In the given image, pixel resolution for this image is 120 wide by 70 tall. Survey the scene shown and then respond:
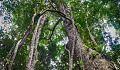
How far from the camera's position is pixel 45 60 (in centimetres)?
677

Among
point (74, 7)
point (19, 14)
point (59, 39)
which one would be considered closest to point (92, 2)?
point (74, 7)

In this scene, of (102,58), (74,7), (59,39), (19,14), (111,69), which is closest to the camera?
(111,69)

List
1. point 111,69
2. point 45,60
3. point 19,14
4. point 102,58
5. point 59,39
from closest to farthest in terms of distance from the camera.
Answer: point 111,69 → point 102,58 → point 19,14 → point 59,39 → point 45,60

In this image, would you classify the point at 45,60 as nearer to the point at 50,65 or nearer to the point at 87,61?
the point at 50,65

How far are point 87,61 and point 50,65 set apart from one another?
5226mm

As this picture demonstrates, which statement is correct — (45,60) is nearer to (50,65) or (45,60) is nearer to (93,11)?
(50,65)

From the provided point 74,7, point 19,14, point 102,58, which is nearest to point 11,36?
point 19,14

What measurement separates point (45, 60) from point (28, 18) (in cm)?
293

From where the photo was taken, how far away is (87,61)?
6.84ft

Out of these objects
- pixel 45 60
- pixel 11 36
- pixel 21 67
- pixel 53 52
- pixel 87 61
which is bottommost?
pixel 87 61

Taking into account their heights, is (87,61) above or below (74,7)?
below

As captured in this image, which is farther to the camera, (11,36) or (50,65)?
(50,65)

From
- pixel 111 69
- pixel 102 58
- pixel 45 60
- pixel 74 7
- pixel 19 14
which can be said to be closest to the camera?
pixel 111 69

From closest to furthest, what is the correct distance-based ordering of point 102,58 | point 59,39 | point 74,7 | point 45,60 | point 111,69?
1. point 111,69
2. point 102,58
3. point 74,7
4. point 59,39
5. point 45,60
